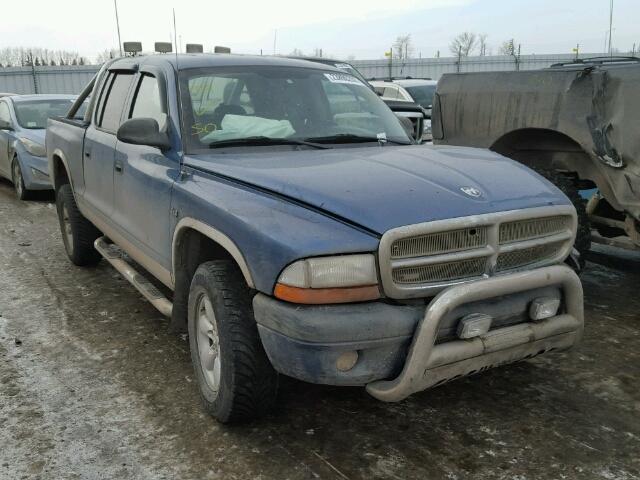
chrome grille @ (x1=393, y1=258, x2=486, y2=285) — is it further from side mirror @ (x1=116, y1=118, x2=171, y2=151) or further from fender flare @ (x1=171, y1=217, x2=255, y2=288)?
side mirror @ (x1=116, y1=118, x2=171, y2=151)

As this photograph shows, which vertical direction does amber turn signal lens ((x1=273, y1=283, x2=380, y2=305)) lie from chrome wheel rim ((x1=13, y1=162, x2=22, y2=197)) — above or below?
above

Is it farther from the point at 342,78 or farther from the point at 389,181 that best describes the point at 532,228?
the point at 342,78

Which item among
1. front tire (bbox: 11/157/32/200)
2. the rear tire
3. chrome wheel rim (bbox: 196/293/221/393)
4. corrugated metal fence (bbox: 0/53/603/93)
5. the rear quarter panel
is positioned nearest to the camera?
chrome wheel rim (bbox: 196/293/221/393)

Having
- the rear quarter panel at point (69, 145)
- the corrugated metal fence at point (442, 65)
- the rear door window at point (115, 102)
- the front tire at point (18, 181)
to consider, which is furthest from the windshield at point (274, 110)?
the corrugated metal fence at point (442, 65)

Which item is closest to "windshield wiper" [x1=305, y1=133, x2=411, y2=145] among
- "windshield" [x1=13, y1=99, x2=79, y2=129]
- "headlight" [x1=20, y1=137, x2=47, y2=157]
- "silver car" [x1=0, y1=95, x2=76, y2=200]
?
"silver car" [x1=0, y1=95, x2=76, y2=200]

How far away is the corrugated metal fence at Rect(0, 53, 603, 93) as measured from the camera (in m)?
27.5

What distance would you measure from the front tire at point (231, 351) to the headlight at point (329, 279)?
40 centimetres

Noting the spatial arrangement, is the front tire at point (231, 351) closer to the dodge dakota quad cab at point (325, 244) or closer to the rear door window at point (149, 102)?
the dodge dakota quad cab at point (325, 244)

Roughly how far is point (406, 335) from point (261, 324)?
600mm

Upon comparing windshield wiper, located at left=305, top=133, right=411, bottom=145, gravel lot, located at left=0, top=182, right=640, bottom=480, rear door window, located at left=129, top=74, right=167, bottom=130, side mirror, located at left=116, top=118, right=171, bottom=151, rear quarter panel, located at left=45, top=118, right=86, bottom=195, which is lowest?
gravel lot, located at left=0, top=182, right=640, bottom=480

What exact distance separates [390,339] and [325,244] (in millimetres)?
460

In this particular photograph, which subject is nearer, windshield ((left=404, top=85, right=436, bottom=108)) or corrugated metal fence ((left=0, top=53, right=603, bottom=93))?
windshield ((left=404, top=85, right=436, bottom=108))

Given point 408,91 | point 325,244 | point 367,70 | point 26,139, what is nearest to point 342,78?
point 325,244

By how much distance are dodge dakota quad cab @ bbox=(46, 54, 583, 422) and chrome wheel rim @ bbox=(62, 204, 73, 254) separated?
7.13 feet
